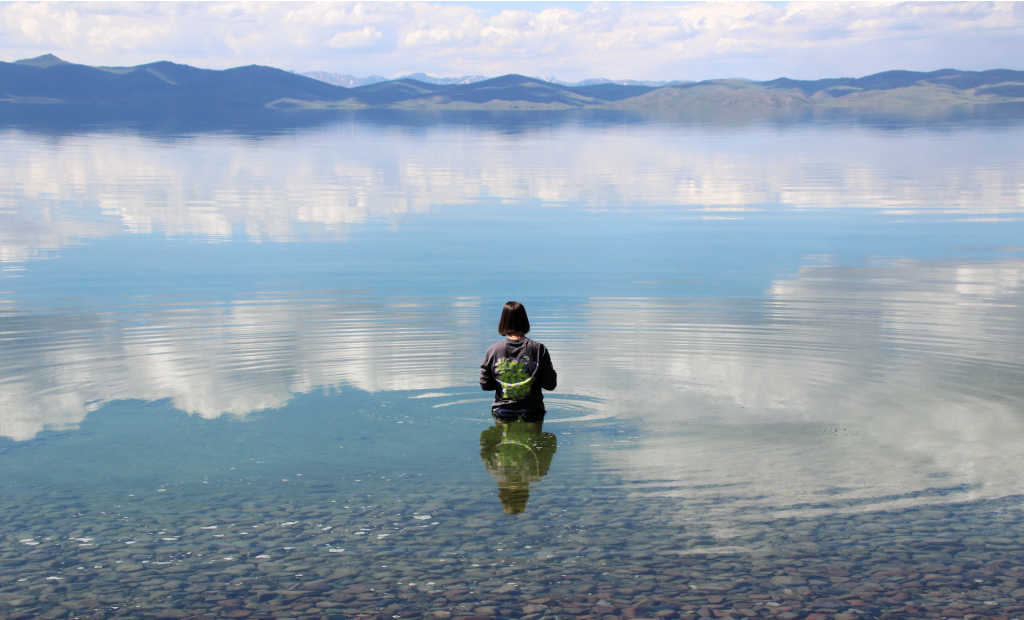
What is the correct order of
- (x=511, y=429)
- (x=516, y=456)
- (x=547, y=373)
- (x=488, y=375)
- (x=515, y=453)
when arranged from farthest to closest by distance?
(x=511, y=429), (x=488, y=375), (x=547, y=373), (x=515, y=453), (x=516, y=456)

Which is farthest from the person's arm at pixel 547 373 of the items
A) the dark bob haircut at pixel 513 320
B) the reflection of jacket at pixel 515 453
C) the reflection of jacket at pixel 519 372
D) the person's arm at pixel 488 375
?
the reflection of jacket at pixel 515 453

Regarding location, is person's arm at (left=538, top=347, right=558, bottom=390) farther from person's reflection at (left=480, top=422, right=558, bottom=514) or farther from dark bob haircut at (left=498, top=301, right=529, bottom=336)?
person's reflection at (left=480, top=422, right=558, bottom=514)

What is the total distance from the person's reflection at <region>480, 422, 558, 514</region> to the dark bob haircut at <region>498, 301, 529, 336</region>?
1.32 m

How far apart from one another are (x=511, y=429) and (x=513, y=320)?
151 cm

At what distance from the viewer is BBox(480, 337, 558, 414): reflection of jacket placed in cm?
1242

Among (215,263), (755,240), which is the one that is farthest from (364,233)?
(755,240)

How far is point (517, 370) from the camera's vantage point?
12492 mm

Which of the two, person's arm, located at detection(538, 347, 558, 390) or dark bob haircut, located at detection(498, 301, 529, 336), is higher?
dark bob haircut, located at detection(498, 301, 529, 336)

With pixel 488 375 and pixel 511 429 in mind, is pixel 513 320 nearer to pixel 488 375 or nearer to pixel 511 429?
pixel 488 375

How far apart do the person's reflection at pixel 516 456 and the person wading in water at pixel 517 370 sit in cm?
22

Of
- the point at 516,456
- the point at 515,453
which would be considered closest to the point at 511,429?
the point at 515,453

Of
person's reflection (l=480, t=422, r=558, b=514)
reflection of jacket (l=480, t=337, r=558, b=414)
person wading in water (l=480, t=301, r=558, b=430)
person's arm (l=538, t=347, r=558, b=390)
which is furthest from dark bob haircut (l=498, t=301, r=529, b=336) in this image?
person's reflection (l=480, t=422, r=558, b=514)

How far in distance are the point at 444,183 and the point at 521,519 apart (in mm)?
42936

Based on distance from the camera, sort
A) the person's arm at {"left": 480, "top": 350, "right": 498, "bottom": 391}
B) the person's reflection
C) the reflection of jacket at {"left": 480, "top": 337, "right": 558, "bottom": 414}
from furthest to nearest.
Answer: the person's arm at {"left": 480, "top": 350, "right": 498, "bottom": 391} → the reflection of jacket at {"left": 480, "top": 337, "right": 558, "bottom": 414} → the person's reflection
